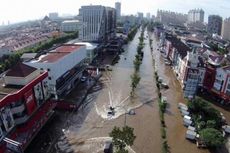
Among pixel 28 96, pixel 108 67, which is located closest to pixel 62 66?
pixel 28 96

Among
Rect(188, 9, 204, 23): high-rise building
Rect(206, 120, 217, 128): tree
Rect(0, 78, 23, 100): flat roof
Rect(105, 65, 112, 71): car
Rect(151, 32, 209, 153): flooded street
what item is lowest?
Rect(151, 32, 209, 153): flooded street

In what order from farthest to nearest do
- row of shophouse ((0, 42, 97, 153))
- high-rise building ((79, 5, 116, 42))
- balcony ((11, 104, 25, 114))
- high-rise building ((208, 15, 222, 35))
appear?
high-rise building ((208, 15, 222, 35)) < high-rise building ((79, 5, 116, 42)) < balcony ((11, 104, 25, 114)) < row of shophouse ((0, 42, 97, 153))

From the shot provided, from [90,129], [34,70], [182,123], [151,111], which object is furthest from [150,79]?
[34,70]

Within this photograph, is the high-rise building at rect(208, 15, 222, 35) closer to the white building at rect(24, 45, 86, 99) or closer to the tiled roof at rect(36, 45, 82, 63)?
the white building at rect(24, 45, 86, 99)

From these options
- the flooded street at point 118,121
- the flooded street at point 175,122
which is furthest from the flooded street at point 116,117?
the flooded street at point 175,122

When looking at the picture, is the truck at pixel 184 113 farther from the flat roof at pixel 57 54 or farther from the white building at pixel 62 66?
the flat roof at pixel 57 54

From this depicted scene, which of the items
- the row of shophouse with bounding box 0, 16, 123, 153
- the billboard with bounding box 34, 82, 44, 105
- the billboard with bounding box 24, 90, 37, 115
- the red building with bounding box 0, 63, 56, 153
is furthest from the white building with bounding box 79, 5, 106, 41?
the billboard with bounding box 24, 90, 37, 115
